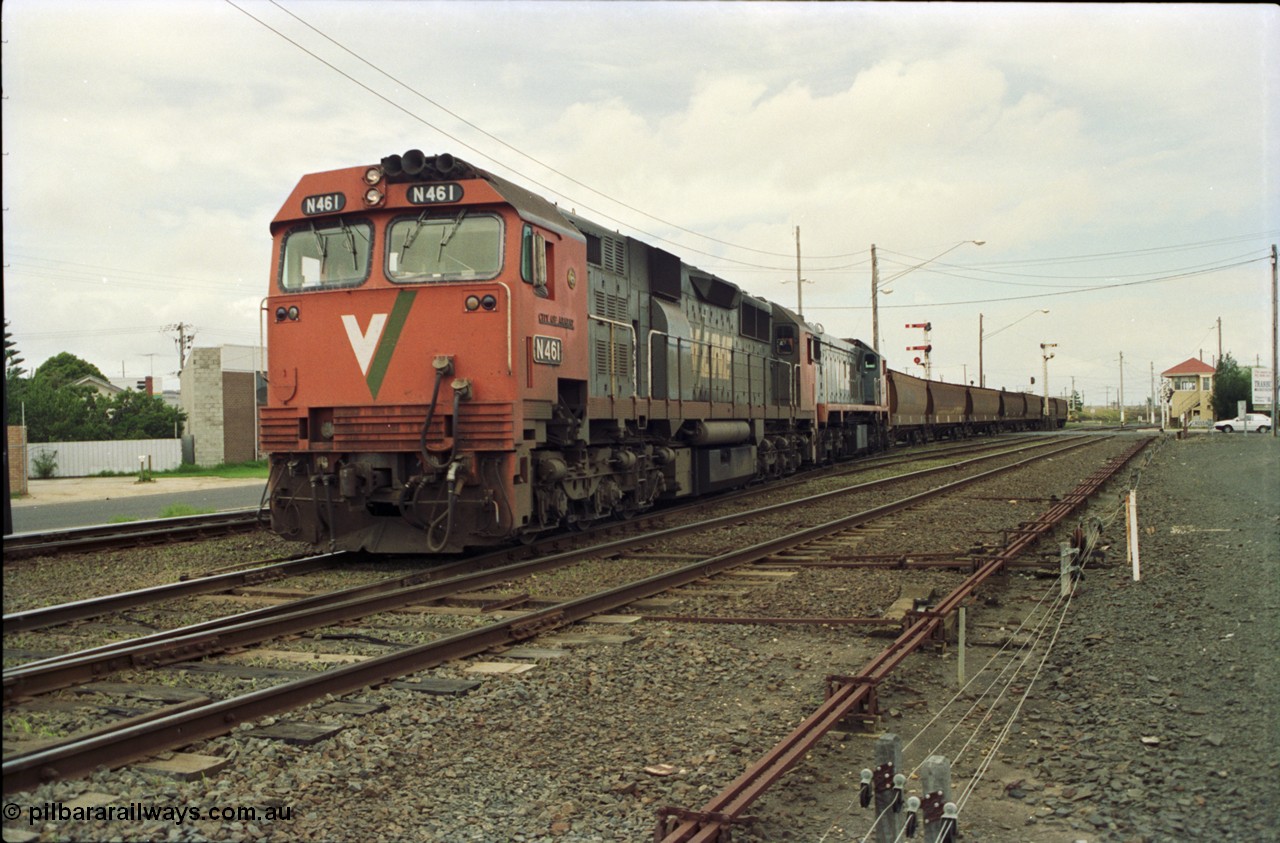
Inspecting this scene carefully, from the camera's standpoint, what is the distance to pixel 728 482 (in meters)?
16.9

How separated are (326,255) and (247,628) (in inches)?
187

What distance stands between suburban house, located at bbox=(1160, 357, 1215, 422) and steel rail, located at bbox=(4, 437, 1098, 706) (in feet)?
223

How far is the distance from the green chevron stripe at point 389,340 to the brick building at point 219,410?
3117 cm

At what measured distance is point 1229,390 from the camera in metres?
60.1

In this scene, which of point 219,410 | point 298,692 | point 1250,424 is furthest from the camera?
point 1250,424

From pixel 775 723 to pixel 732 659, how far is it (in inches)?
51.2

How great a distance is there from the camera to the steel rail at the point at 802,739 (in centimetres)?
336

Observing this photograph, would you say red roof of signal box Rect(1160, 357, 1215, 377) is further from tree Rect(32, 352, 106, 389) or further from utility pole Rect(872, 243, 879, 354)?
tree Rect(32, 352, 106, 389)

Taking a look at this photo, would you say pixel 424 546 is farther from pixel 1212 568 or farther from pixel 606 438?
pixel 1212 568

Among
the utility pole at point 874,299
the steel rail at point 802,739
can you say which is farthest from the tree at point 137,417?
the steel rail at point 802,739

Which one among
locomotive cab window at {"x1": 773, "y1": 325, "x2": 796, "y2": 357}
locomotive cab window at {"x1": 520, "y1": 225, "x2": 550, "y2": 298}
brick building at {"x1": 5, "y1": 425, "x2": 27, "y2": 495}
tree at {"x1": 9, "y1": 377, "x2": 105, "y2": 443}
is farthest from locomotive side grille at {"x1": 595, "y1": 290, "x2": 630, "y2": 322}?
tree at {"x1": 9, "y1": 377, "x2": 105, "y2": 443}

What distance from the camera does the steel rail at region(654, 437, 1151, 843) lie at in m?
3.36

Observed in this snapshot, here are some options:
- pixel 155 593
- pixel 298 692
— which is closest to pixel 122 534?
pixel 155 593

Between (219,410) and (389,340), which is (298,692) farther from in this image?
(219,410)
